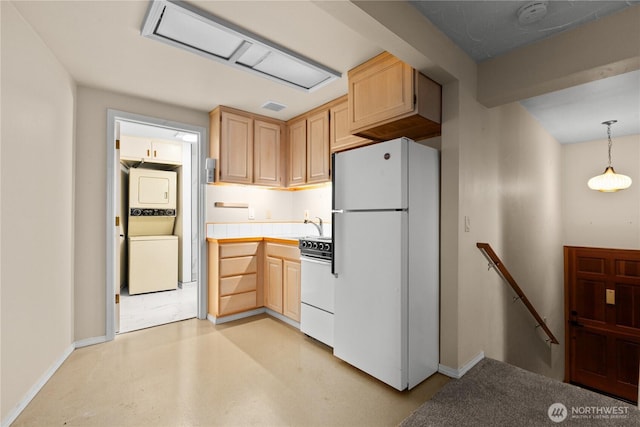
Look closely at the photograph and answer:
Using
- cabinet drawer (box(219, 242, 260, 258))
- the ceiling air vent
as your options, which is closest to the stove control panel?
cabinet drawer (box(219, 242, 260, 258))

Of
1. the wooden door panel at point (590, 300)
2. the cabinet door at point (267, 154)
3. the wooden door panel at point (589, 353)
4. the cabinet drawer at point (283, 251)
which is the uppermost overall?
the cabinet door at point (267, 154)

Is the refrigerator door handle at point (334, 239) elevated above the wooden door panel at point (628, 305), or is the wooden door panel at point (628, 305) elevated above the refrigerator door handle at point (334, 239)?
the refrigerator door handle at point (334, 239)

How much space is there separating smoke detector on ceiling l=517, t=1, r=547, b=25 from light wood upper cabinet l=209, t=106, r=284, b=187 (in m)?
2.70

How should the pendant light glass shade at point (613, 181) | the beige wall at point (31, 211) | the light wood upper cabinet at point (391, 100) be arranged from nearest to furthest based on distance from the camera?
the beige wall at point (31, 211), the light wood upper cabinet at point (391, 100), the pendant light glass shade at point (613, 181)

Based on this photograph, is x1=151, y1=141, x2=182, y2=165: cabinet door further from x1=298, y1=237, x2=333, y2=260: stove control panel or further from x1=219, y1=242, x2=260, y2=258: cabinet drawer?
x1=298, y1=237, x2=333, y2=260: stove control panel

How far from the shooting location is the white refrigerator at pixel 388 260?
6.64ft

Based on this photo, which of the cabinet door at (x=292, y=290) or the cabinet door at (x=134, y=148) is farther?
the cabinet door at (x=134, y=148)

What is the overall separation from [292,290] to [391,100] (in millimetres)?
2079

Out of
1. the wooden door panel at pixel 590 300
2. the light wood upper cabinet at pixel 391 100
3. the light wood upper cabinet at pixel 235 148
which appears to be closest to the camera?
the light wood upper cabinet at pixel 391 100

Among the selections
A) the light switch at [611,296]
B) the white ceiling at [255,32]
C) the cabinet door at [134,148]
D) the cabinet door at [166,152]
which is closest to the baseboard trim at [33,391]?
the white ceiling at [255,32]

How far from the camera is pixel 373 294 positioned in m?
2.16

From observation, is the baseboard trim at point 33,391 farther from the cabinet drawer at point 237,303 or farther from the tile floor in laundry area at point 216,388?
the cabinet drawer at point 237,303

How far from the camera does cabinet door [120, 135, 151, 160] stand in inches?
179

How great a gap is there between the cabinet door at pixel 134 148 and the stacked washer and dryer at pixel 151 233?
247 mm
